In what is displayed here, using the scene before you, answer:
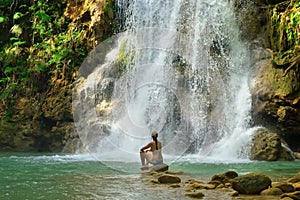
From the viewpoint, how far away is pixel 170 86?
584 inches

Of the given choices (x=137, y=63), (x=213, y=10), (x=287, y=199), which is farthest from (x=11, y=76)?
(x=287, y=199)

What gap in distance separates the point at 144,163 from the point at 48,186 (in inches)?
99.3

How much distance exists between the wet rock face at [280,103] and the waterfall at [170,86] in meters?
0.50

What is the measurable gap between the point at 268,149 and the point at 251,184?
239 inches

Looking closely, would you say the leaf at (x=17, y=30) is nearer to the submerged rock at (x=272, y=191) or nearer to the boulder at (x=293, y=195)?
the submerged rock at (x=272, y=191)

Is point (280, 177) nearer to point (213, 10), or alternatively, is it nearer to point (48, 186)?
point (48, 186)

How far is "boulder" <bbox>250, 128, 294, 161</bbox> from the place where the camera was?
11.0m

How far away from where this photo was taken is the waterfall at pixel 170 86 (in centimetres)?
1336

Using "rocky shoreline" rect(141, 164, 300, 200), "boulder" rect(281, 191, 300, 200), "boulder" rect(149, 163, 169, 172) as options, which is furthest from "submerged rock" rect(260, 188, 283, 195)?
"boulder" rect(149, 163, 169, 172)

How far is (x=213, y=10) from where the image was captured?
15.6 m

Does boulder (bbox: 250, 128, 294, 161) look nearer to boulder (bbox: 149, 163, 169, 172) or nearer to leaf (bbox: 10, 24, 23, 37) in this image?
boulder (bbox: 149, 163, 169, 172)

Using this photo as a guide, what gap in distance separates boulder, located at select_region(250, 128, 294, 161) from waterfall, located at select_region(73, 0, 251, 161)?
1.55 ft

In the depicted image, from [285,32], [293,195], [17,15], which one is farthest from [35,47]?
[293,195]

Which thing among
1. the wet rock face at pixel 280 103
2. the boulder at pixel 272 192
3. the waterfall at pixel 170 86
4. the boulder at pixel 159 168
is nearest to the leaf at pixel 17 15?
the waterfall at pixel 170 86
